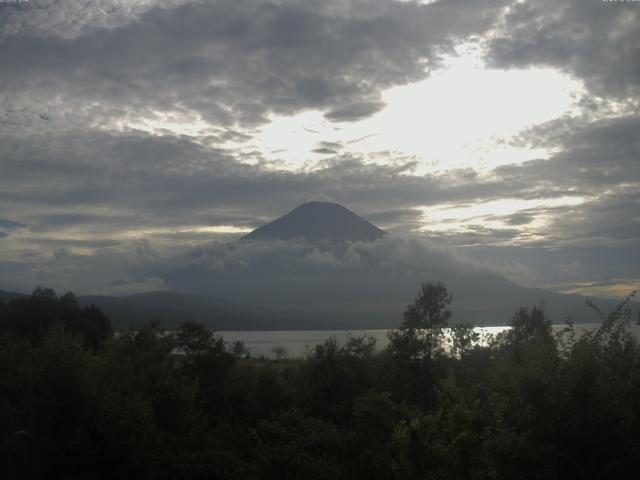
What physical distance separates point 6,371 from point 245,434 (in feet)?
40.6

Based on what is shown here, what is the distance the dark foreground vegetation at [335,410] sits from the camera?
12.2 m

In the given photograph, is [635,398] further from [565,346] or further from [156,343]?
[156,343]

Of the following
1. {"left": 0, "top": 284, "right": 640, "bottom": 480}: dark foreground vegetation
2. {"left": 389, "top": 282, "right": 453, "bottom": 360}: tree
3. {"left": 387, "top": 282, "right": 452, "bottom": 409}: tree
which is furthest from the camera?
{"left": 389, "top": 282, "right": 453, "bottom": 360}: tree

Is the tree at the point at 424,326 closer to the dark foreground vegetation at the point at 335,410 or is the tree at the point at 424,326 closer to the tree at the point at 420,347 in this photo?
the tree at the point at 420,347

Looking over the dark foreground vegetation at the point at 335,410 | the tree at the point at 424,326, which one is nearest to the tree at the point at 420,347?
the tree at the point at 424,326

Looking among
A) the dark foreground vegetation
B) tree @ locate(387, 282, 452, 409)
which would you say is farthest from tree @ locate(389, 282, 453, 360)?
the dark foreground vegetation

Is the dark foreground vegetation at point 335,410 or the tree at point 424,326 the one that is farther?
the tree at point 424,326

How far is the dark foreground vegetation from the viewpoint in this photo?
1224 centimetres

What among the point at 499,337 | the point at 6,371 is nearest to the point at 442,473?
the point at 6,371

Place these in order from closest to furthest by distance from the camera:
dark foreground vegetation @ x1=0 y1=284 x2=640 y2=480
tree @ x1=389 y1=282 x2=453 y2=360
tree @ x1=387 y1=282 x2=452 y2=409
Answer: dark foreground vegetation @ x1=0 y1=284 x2=640 y2=480 → tree @ x1=387 y1=282 x2=452 y2=409 → tree @ x1=389 y1=282 x2=453 y2=360

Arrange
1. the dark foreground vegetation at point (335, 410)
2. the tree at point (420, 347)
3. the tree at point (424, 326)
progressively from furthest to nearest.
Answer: the tree at point (424, 326) → the tree at point (420, 347) → the dark foreground vegetation at point (335, 410)

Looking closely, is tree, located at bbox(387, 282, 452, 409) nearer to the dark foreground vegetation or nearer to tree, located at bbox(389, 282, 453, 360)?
tree, located at bbox(389, 282, 453, 360)

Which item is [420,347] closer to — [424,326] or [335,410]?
[424,326]

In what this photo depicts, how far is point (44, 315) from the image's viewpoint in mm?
67000
